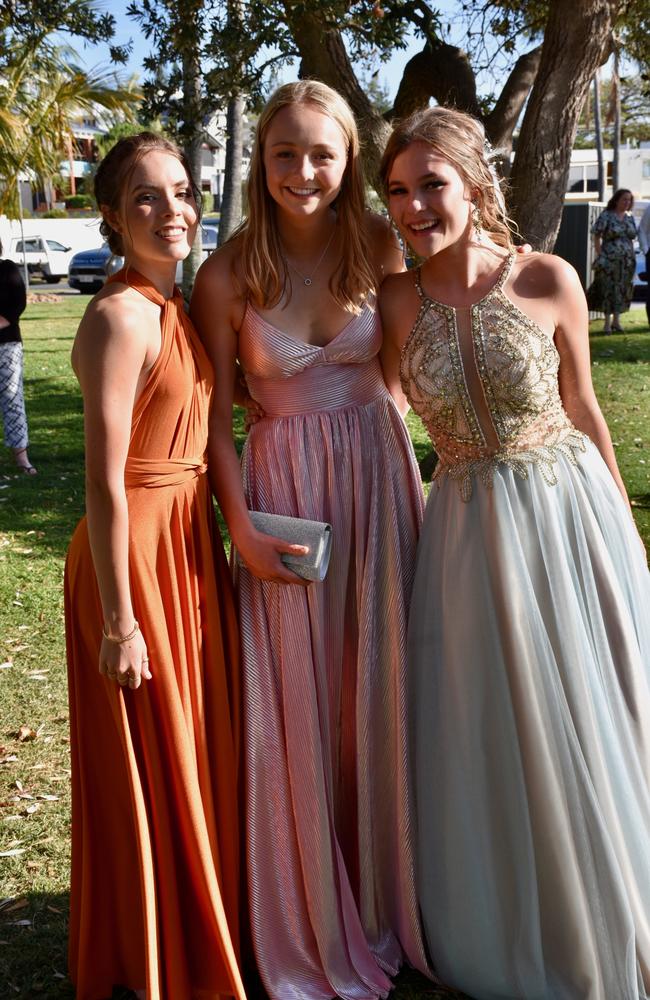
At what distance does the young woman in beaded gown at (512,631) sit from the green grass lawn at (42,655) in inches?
17.8

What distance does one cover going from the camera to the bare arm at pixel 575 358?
2.98 m

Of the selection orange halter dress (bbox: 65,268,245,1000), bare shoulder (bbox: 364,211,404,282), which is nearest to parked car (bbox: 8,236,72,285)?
bare shoulder (bbox: 364,211,404,282)

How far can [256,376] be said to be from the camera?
3.04 metres

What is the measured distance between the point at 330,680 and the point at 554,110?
526 centimetres

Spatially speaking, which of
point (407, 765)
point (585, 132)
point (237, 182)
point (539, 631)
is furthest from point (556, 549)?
point (585, 132)

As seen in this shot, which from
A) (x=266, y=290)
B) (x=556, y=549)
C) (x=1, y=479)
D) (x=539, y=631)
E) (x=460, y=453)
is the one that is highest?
(x=266, y=290)

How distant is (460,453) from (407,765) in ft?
2.95

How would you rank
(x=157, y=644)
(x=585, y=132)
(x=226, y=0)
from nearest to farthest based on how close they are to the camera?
1. (x=157, y=644)
2. (x=226, y=0)
3. (x=585, y=132)

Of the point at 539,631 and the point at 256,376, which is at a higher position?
the point at 256,376

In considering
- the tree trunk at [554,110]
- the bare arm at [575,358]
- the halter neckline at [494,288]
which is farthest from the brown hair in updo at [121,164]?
the tree trunk at [554,110]

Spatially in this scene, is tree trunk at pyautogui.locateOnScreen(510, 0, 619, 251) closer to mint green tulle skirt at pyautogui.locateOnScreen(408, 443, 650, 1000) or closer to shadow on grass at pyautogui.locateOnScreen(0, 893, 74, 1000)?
mint green tulle skirt at pyautogui.locateOnScreen(408, 443, 650, 1000)

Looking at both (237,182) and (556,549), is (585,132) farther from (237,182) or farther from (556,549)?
(556,549)

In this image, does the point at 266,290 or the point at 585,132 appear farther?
the point at 585,132

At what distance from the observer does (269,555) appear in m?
2.89
